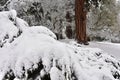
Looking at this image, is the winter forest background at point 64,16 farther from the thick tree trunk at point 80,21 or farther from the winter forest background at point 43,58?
the winter forest background at point 43,58

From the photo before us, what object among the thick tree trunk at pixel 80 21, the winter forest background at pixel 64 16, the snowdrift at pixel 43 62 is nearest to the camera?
the snowdrift at pixel 43 62

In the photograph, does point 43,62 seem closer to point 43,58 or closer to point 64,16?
point 43,58

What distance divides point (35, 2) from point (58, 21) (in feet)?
15.1

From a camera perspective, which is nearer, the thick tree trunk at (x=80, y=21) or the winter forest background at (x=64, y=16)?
the winter forest background at (x=64, y=16)

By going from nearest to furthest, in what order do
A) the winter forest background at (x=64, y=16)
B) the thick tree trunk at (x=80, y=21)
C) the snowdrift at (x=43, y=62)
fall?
the snowdrift at (x=43, y=62) < the winter forest background at (x=64, y=16) < the thick tree trunk at (x=80, y=21)

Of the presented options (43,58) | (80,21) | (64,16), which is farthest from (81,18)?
(43,58)

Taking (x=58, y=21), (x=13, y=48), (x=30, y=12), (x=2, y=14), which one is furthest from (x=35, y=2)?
(x=13, y=48)

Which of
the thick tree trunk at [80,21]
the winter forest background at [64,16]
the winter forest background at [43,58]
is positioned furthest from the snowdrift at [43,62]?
the thick tree trunk at [80,21]

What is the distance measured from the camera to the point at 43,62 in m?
2.86

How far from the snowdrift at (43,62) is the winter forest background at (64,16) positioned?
5.94m

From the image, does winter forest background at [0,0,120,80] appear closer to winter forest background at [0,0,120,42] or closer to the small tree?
winter forest background at [0,0,120,42]

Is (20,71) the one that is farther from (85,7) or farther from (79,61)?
(85,7)

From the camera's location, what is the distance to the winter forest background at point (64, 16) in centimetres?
1002

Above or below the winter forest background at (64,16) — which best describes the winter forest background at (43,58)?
above
